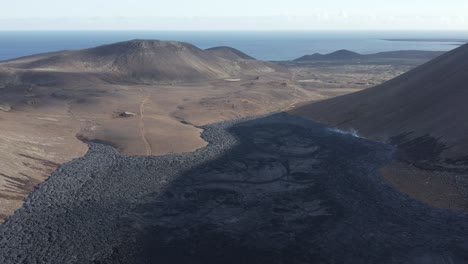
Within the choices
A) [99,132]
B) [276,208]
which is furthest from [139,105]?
[276,208]

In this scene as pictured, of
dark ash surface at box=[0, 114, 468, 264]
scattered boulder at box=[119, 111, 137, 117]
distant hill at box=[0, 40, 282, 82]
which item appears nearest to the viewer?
dark ash surface at box=[0, 114, 468, 264]

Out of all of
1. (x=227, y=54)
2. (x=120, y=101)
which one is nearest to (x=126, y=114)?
(x=120, y=101)

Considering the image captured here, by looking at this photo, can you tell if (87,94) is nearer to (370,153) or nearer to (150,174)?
(150,174)

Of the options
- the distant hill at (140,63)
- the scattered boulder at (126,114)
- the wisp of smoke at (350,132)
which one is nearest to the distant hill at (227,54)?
the distant hill at (140,63)

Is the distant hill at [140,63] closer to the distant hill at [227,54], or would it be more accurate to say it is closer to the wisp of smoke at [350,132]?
the distant hill at [227,54]

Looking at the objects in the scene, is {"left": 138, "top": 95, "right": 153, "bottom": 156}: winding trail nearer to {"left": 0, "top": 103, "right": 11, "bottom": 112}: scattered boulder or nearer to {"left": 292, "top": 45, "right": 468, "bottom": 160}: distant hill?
{"left": 0, "top": 103, "right": 11, "bottom": 112}: scattered boulder

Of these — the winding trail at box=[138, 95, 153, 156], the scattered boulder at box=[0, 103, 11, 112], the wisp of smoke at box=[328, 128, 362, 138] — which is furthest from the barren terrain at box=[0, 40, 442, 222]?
the wisp of smoke at box=[328, 128, 362, 138]

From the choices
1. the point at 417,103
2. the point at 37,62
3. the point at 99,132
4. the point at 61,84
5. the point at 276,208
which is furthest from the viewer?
the point at 37,62
